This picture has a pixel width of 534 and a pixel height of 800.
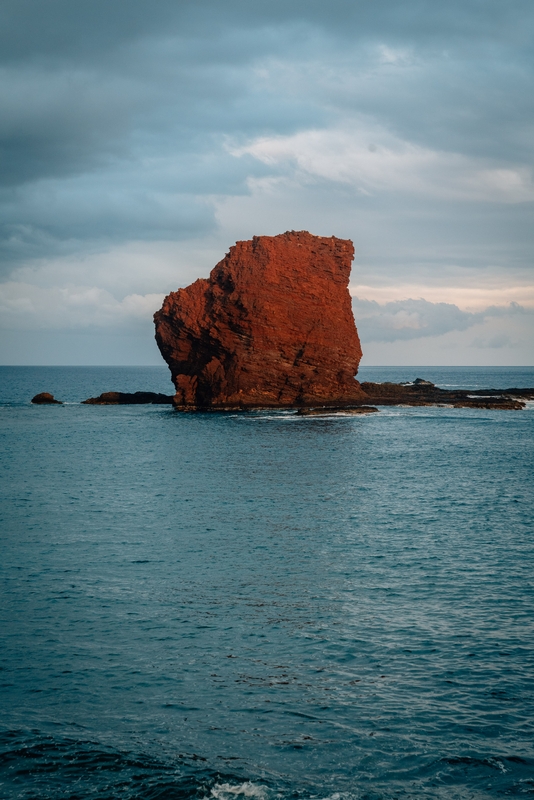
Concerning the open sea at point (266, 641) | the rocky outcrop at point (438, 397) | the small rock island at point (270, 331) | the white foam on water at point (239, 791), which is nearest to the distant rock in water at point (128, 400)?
the small rock island at point (270, 331)

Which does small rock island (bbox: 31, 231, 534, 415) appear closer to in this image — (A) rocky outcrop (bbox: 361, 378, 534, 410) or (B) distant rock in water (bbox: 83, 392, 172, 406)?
(A) rocky outcrop (bbox: 361, 378, 534, 410)

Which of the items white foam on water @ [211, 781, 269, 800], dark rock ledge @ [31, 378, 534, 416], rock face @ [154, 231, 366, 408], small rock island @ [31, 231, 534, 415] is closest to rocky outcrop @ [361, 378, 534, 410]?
dark rock ledge @ [31, 378, 534, 416]

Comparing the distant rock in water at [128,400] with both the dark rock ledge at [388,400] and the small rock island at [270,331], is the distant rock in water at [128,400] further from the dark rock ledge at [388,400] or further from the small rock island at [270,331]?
the small rock island at [270,331]

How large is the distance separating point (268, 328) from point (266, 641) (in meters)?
65.4

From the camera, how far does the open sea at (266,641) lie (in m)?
12.2

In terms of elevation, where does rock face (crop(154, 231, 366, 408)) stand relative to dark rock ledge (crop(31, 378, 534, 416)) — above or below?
above

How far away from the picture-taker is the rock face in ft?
269

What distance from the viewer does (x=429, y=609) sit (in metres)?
19.4

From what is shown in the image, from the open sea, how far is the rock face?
43.9m

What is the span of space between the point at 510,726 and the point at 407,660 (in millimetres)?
3102

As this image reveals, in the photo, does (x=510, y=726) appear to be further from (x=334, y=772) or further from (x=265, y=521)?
(x=265, y=521)

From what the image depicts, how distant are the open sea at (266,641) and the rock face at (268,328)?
43.9 metres

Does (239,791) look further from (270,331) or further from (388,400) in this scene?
(388,400)

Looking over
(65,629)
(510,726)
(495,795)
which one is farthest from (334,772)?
(65,629)
